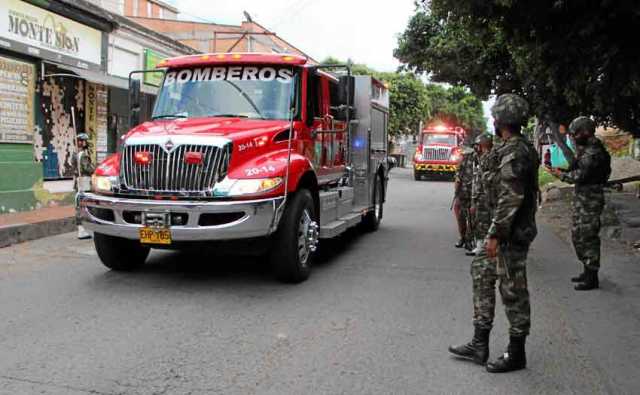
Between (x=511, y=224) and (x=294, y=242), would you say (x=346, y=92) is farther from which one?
(x=511, y=224)

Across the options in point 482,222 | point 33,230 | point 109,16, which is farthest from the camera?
point 109,16

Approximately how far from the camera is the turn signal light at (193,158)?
641 cm

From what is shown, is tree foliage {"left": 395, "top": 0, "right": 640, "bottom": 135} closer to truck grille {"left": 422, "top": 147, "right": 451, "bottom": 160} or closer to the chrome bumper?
the chrome bumper

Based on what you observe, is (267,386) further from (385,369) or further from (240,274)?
(240,274)

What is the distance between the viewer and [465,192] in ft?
30.6

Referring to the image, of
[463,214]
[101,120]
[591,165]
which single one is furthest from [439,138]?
[591,165]

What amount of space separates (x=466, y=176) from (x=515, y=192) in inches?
201

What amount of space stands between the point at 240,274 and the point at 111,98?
11060 millimetres

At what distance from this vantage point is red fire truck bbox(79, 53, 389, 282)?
20.8ft

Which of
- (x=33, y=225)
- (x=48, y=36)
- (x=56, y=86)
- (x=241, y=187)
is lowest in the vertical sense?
(x=33, y=225)

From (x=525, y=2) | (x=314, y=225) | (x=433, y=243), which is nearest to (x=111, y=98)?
(x=433, y=243)

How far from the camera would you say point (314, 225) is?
Result: 7316 millimetres

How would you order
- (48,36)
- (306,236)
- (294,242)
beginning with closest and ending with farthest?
(294,242), (306,236), (48,36)

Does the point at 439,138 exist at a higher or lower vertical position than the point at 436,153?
higher
